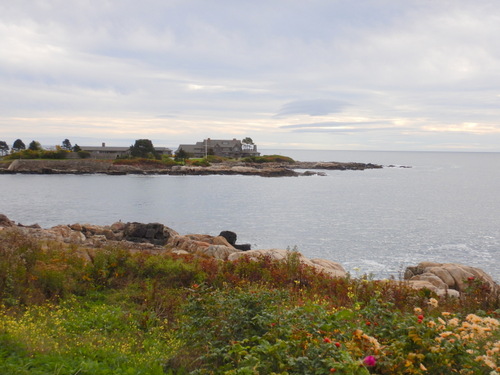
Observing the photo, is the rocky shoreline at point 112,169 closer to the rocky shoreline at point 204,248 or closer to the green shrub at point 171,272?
the rocky shoreline at point 204,248

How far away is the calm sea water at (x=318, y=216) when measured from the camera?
2733cm

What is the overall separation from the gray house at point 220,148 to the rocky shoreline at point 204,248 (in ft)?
395

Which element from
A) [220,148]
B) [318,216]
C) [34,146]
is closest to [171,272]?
[318,216]

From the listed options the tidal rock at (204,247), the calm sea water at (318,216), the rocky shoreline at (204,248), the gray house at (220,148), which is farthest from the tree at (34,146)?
the tidal rock at (204,247)

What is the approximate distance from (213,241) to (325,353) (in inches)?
816

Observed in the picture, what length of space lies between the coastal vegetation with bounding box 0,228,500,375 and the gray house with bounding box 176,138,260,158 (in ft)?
450

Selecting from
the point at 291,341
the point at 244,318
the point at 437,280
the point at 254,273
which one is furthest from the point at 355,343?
the point at 437,280

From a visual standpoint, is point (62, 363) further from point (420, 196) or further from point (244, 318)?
point (420, 196)

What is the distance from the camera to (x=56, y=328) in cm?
764

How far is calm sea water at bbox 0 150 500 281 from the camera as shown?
27.3m

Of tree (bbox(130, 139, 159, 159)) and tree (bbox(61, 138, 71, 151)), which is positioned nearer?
tree (bbox(130, 139, 159, 159))

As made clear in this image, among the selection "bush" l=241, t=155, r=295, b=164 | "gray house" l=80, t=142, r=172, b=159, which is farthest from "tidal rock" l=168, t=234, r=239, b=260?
"bush" l=241, t=155, r=295, b=164

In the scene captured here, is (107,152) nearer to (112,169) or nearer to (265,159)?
(112,169)

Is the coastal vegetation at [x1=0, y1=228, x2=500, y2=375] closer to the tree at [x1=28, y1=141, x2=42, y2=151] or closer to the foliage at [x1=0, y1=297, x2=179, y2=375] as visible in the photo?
the foliage at [x1=0, y1=297, x2=179, y2=375]
